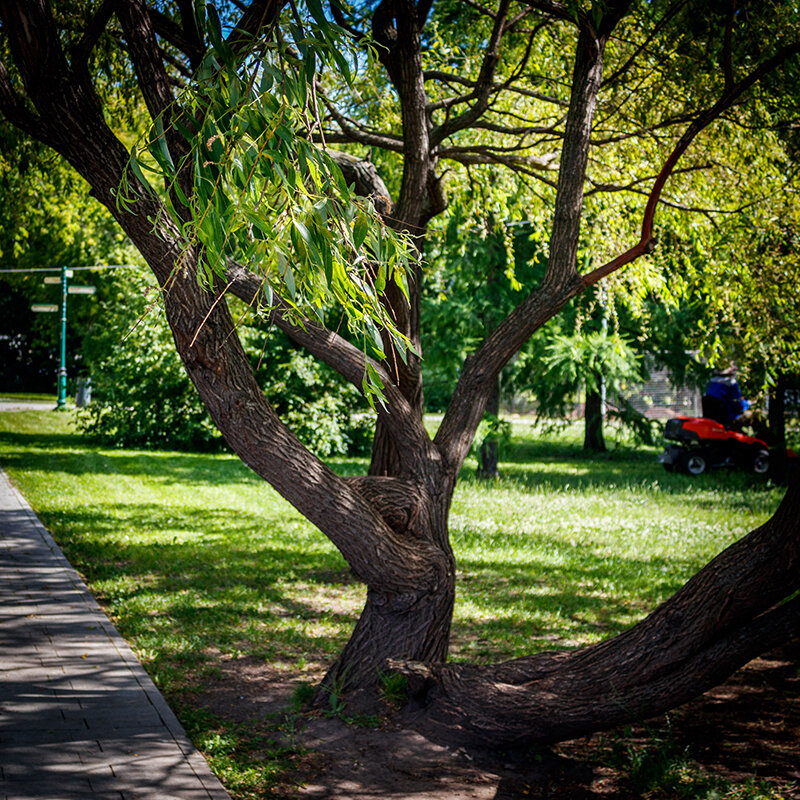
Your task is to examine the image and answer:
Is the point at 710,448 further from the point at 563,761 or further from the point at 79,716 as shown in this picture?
the point at 79,716

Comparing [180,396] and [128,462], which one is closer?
[128,462]

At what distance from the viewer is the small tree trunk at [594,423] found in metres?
25.3

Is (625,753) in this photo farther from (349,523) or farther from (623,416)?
(623,416)

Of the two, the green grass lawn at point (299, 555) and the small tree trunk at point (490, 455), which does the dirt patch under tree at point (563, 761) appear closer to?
the green grass lawn at point (299, 555)

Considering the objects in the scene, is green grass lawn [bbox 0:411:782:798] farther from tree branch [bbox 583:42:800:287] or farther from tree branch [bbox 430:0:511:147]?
tree branch [bbox 430:0:511:147]

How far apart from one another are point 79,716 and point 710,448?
1772 centimetres

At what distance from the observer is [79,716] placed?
5188mm

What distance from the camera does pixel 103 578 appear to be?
8.89m

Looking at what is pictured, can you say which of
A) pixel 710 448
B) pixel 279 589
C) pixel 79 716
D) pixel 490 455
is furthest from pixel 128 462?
pixel 79 716

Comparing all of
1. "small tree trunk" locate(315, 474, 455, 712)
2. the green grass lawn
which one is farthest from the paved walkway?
"small tree trunk" locate(315, 474, 455, 712)

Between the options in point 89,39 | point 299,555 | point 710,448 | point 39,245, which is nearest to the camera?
point 89,39

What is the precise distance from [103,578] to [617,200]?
7.17m

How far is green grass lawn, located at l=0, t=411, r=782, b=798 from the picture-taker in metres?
7.17

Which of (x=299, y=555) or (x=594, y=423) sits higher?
(x=594, y=423)
